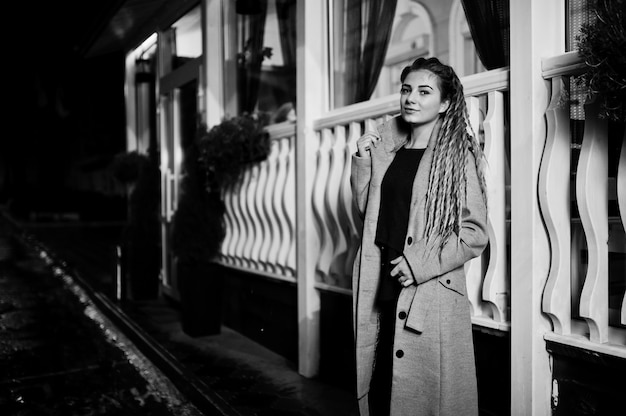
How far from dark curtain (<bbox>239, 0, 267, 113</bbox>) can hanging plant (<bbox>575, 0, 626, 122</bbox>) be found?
3.85 m

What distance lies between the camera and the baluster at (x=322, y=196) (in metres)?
3.95

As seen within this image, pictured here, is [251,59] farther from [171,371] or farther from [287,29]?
[171,371]

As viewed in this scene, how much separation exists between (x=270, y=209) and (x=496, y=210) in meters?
2.33

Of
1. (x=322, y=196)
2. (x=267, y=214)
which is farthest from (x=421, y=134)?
(x=267, y=214)

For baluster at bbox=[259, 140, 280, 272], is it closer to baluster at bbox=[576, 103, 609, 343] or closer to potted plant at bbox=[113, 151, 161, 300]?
potted plant at bbox=[113, 151, 161, 300]

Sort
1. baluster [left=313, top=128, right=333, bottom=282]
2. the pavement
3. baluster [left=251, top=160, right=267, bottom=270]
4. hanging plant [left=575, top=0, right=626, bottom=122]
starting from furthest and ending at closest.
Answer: baluster [left=251, top=160, right=267, bottom=270]
baluster [left=313, top=128, right=333, bottom=282]
the pavement
hanging plant [left=575, top=0, right=626, bottom=122]

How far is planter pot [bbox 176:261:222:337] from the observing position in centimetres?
514

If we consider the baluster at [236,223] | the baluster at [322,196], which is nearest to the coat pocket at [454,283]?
the baluster at [322,196]

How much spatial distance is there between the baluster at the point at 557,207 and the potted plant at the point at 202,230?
2.90m

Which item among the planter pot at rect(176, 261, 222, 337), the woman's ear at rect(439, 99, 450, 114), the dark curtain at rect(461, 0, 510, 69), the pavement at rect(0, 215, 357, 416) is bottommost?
the pavement at rect(0, 215, 357, 416)

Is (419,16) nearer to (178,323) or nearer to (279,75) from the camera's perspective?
(279,75)

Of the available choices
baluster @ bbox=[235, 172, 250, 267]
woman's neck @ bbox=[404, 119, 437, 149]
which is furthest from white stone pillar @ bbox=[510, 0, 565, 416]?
baluster @ bbox=[235, 172, 250, 267]

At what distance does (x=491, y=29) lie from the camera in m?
2.88

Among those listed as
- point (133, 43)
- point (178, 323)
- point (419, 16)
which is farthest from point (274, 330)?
point (133, 43)
